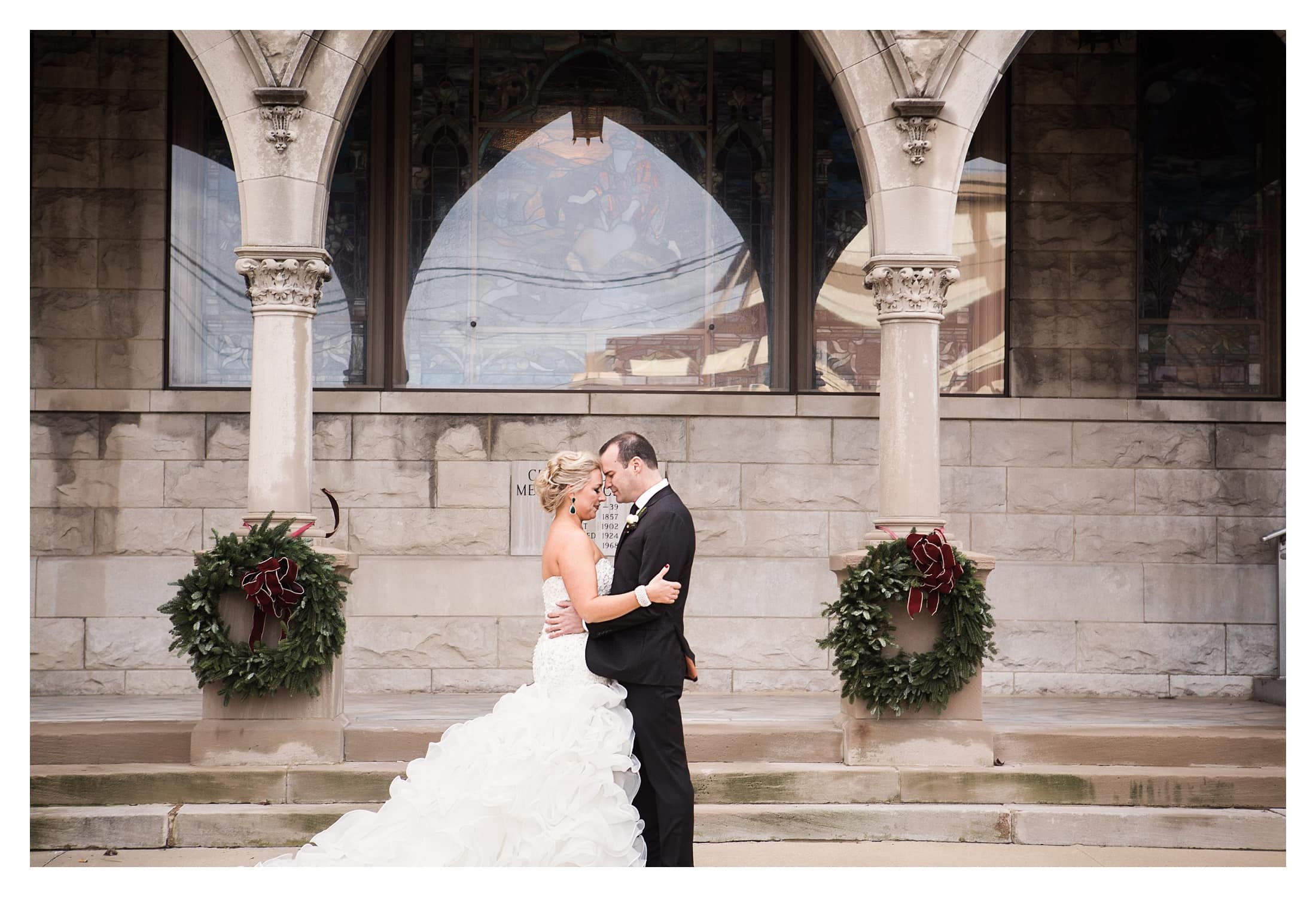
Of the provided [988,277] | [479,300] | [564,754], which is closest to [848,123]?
[988,277]

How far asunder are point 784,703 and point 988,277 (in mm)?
4027

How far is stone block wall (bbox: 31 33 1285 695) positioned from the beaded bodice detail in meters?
4.69

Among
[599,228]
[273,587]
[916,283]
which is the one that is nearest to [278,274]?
[273,587]

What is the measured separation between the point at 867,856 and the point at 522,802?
90.8 inches

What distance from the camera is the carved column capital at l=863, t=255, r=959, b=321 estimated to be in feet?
26.3

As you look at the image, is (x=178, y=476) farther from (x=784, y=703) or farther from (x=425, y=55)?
(x=784, y=703)

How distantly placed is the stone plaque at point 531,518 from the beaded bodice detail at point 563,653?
4677 mm

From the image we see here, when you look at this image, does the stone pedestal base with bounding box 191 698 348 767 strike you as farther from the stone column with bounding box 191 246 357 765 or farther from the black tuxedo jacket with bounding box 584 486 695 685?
the black tuxedo jacket with bounding box 584 486 695 685

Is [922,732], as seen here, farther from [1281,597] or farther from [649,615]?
[1281,597]

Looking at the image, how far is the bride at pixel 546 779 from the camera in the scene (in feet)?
17.9

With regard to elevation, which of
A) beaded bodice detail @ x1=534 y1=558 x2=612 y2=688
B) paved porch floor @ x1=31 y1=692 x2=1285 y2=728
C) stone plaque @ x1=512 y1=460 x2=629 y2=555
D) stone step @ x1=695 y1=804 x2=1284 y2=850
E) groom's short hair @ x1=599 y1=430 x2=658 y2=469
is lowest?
stone step @ x1=695 y1=804 x2=1284 y2=850

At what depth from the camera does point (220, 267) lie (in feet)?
35.5

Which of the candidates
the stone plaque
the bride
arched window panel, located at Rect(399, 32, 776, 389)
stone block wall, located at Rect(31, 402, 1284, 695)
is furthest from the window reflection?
the bride

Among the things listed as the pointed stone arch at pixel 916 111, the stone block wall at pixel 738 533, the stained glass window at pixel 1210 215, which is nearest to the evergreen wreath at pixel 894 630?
the pointed stone arch at pixel 916 111
